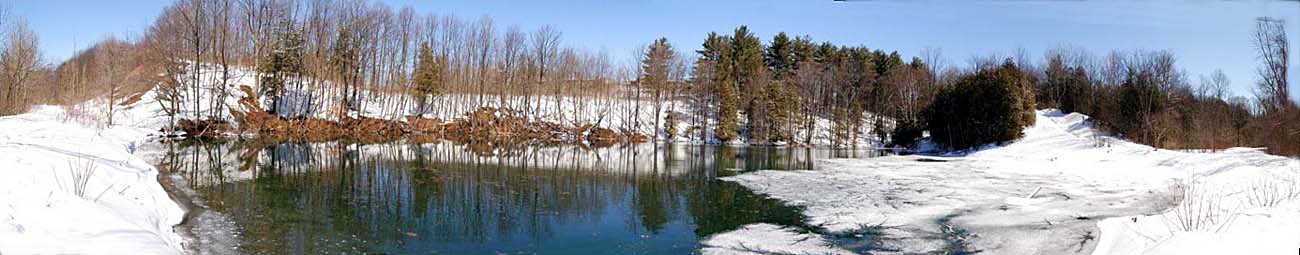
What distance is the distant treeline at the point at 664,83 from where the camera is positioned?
2986 cm

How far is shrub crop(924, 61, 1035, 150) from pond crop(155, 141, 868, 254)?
19991 mm

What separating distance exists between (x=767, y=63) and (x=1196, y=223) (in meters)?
60.0

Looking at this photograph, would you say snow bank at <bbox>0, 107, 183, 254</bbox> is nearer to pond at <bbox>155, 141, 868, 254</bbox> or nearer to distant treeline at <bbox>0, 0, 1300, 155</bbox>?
pond at <bbox>155, 141, 868, 254</bbox>

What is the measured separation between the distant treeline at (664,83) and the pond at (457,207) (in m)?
15.4

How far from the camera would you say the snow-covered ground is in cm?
631

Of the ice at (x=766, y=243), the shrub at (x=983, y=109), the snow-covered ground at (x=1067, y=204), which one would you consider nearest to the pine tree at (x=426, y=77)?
the snow-covered ground at (x=1067, y=204)

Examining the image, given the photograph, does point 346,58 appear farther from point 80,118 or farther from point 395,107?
point 80,118

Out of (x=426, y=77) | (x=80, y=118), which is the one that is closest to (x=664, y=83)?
(x=426, y=77)

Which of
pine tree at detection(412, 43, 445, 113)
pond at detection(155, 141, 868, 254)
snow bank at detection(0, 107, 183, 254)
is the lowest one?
pond at detection(155, 141, 868, 254)

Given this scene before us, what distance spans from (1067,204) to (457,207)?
10.7 metres

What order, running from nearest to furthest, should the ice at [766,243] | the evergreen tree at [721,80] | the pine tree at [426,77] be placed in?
the ice at [766,243]
the pine tree at [426,77]
the evergreen tree at [721,80]

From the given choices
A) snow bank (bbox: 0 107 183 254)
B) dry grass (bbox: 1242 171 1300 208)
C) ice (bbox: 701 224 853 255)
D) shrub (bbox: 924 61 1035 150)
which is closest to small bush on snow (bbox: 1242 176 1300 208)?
dry grass (bbox: 1242 171 1300 208)

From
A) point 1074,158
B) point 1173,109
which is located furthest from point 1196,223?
point 1173,109

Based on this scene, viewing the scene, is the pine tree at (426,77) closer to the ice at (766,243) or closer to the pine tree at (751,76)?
the pine tree at (751,76)
